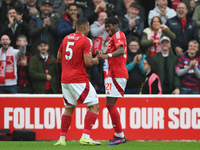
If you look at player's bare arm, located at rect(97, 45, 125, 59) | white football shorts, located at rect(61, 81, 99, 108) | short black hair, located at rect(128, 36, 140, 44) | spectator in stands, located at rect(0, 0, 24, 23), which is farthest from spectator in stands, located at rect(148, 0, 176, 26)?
white football shorts, located at rect(61, 81, 99, 108)

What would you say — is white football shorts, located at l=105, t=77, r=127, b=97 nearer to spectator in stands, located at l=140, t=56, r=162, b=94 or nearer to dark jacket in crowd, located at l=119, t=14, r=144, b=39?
spectator in stands, located at l=140, t=56, r=162, b=94

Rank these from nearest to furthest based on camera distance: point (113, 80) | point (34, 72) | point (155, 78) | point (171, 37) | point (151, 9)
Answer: point (113, 80) → point (155, 78) → point (34, 72) → point (171, 37) → point (151, 9)

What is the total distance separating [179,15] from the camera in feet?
41.4

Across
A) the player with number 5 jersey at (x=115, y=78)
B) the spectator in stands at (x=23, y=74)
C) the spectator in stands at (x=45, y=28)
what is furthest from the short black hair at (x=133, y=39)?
the player with number 5 jersey at (x=115, y=78)

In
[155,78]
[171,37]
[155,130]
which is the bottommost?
[155,130]

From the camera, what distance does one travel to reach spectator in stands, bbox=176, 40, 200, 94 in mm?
11531

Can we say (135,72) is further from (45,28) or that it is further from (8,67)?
(8,67)

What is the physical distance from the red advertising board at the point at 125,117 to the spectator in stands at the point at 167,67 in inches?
56.1

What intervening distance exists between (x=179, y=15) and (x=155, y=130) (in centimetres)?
392

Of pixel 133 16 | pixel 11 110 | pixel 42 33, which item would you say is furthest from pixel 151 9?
pixel 11 110

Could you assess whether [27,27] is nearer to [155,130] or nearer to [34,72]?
[34,72]

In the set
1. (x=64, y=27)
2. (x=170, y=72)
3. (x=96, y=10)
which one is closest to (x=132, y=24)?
(x=96, y=10)

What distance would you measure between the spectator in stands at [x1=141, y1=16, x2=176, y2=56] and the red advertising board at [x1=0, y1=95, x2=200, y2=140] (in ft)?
7.47

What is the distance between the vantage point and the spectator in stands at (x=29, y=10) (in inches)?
494
